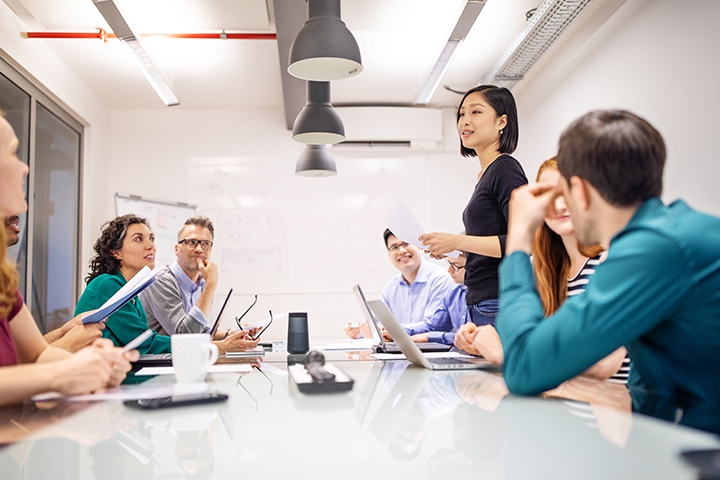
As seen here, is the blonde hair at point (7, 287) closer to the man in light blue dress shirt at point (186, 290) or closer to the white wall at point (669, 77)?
the man in light blue dress shirt at point (186, 290)

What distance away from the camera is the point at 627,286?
82cm

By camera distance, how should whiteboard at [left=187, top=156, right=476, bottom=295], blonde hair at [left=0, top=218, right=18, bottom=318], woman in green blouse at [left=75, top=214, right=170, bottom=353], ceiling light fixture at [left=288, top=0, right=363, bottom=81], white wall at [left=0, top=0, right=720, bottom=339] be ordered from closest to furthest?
blonde hair at [left=0, top=218, right=18, bottom=318], ceiling light fixture at [left=288, top=0, right=363, bottom=81], woman in green blouse at [left=75, top=214, right=170, bottom=353], white wall at [left=0, top=0, right=720, bottom=339], whiteboard at [left=187, top=156, right=476, bottom=295]

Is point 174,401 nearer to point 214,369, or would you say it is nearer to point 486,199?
point 214,369

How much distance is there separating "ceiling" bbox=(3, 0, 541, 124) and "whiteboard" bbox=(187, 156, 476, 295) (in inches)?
27.0

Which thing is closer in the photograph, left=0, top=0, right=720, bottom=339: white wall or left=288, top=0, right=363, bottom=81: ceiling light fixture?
left=288, top=0, right=363, bottom=81: ceiling light fixture

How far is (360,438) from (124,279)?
2100 millimetres

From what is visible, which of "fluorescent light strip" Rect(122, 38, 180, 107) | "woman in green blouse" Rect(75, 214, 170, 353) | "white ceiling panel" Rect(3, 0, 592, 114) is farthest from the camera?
"white ceiling panel" Rect(3, 0, 592, 114)

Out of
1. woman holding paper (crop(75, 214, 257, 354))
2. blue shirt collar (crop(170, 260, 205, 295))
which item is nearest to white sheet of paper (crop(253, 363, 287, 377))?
woman holding paper (crop(75, 214, 257, 354))

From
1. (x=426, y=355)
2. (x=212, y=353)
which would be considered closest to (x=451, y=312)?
(x=426, y=355)

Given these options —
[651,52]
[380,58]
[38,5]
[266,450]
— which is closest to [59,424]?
[266,450]

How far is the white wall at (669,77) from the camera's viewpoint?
283cm

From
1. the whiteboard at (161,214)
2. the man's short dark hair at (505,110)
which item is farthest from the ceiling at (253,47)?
the man's short dark hair at (505,110)

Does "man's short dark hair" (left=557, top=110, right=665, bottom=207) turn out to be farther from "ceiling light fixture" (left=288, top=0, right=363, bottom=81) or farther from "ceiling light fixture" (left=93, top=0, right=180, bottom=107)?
"ceiling light fixture" (left=93, top=0, right=180, bottom=107)

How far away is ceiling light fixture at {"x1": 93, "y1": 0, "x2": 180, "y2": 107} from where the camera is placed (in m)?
3.13
